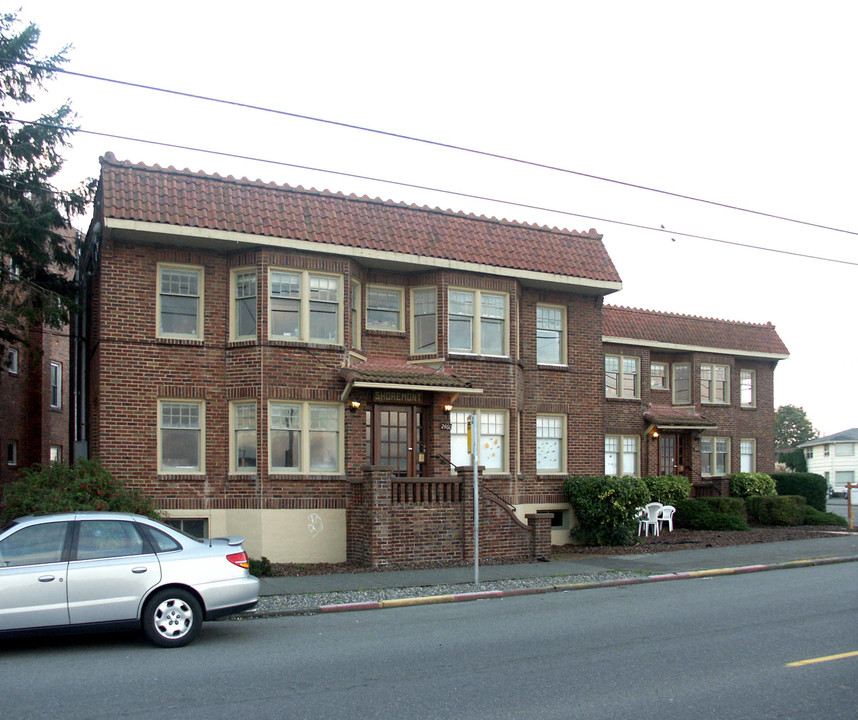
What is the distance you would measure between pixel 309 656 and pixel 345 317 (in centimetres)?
978

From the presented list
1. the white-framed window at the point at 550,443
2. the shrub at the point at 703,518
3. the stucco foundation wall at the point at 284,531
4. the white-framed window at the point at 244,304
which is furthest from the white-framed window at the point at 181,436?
the shrub at the point at 703,518

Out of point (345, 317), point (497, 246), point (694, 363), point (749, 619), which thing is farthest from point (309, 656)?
point (694, 363)

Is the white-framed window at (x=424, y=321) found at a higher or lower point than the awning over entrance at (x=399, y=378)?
higher

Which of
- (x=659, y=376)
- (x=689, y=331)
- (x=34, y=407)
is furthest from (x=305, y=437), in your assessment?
(x=689, y=331)

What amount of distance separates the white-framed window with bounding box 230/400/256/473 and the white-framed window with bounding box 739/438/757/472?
21034 mm

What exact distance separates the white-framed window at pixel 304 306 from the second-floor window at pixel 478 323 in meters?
2.71

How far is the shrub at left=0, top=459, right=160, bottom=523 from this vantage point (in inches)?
565

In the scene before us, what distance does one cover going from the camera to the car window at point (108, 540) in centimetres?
975

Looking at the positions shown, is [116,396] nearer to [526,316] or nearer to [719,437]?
[526,316]

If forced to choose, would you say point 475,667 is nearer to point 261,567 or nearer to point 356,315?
point 261,567

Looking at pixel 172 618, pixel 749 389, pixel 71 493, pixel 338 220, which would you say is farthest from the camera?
pixel 749 389

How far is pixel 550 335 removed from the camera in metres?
21.7

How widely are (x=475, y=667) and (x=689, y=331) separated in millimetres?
24563

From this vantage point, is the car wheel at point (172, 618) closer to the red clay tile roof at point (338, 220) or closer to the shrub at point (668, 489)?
the red clay tile roof at point (338, 220)
